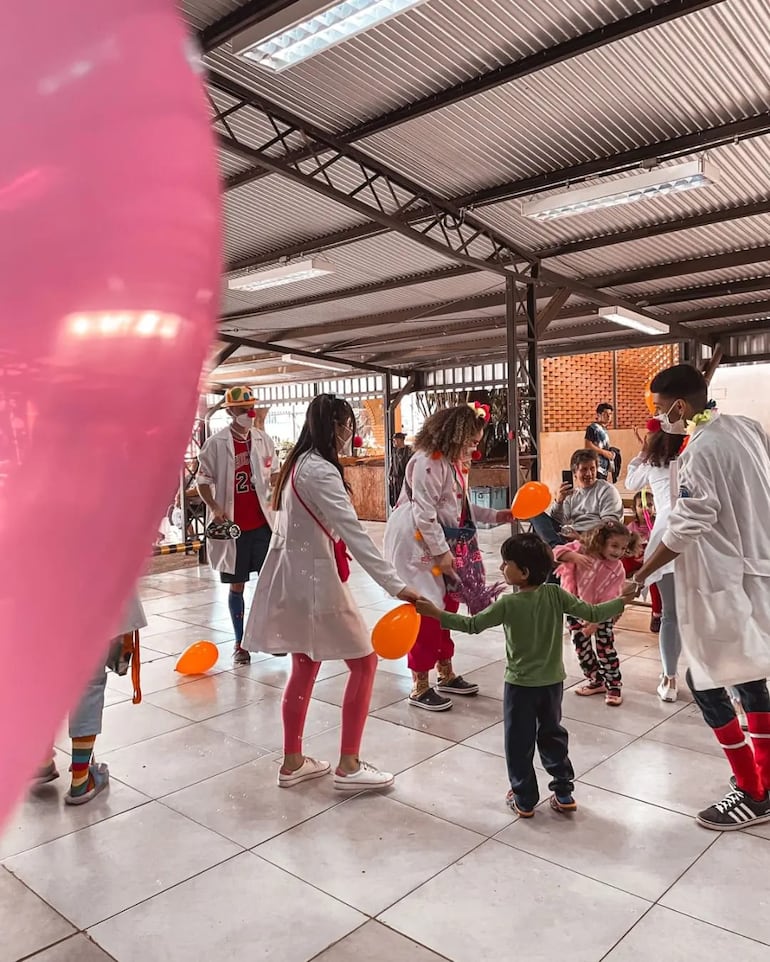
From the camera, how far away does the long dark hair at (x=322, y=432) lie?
2.97 meters

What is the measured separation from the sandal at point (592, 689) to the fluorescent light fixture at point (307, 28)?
3.65 metres

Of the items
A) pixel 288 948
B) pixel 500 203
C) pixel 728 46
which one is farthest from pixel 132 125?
pixel 500 203

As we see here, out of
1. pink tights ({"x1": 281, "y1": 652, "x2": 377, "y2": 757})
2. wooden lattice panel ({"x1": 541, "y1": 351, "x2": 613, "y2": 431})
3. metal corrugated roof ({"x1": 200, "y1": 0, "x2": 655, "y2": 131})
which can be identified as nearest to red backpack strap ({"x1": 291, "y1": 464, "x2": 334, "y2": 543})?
pink tights ({"x1": 281, "y1": 652, "x2": 377, "y2": 757})

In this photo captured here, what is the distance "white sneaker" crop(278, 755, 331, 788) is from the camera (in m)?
3.11

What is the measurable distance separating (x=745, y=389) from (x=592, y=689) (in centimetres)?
1205

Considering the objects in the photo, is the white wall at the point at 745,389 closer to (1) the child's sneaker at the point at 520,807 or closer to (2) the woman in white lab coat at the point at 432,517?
(2) the woman in white lab coat at the point at 432,517

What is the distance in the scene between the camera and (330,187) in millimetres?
6000

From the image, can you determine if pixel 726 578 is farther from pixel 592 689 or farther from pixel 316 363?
pixel 316 363

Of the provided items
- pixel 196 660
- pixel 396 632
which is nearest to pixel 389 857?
pixel 396 632

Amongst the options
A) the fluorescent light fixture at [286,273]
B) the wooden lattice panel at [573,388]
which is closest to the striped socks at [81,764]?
the fluorescent light fixture at [286,273]

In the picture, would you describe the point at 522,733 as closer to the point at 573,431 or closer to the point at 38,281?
the point at 38,281

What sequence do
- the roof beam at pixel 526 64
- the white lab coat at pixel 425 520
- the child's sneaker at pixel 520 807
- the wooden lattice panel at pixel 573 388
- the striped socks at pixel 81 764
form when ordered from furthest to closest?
the wooden lattice panel at pixel 573 388 → the roof beam at pixel 526 64 → the white lab coat at pixel 425 520 → the striped socks at pixel 81 764 → the child's sneaker at pixel 520 807

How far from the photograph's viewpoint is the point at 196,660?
15.4ft

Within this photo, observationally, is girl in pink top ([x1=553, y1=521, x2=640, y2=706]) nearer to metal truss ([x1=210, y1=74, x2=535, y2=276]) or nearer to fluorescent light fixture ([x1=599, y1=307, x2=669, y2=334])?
metal truss ([x1=210, y1=74, x2=535, y2=276])
